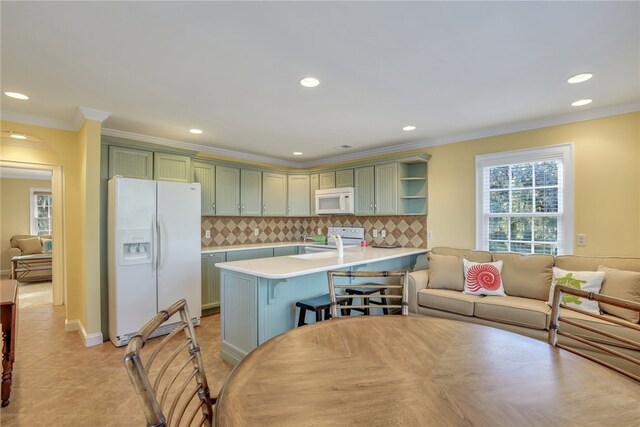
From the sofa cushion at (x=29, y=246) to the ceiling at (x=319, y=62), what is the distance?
499 cm

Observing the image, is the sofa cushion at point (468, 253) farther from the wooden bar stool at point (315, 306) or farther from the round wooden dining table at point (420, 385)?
the round wooden dining table at point (420, 385)

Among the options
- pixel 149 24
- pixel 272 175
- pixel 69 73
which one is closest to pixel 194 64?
pixel 149 24

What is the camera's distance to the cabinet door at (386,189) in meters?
4.42

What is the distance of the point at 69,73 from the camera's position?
228 cm

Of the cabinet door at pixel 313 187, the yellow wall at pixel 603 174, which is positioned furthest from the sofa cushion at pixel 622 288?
the cabinet door at pixel 313 187

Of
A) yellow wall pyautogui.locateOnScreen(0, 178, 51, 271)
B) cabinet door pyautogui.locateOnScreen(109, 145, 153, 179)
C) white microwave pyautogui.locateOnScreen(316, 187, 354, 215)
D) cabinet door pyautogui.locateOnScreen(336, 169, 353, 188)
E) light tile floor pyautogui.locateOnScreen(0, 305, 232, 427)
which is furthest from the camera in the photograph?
yellow wall pyautogui.locateOnScreen(0, 178, 51, 271)

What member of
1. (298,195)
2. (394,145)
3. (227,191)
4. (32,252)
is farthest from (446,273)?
(32,252)

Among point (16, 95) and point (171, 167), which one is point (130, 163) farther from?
point (16, 95)

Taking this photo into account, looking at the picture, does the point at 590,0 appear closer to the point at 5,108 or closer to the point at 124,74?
the point at 124,74

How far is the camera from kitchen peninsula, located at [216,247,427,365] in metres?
2.50

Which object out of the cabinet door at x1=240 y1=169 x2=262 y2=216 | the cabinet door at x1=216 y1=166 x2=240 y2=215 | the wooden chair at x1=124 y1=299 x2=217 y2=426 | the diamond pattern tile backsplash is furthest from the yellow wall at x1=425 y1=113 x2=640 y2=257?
the wooden chair at x1=124 y1=299 x2=217 y2=426

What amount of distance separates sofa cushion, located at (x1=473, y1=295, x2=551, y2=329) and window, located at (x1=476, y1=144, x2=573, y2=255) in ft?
2.73

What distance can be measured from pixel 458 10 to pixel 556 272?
2606mm

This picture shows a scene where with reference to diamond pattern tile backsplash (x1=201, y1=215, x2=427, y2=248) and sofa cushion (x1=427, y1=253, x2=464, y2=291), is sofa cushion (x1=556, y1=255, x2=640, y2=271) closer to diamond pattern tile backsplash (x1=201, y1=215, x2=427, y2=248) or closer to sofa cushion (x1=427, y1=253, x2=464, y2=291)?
sofa cushion (x1=427, y1=253, x2=464, y2=291)
